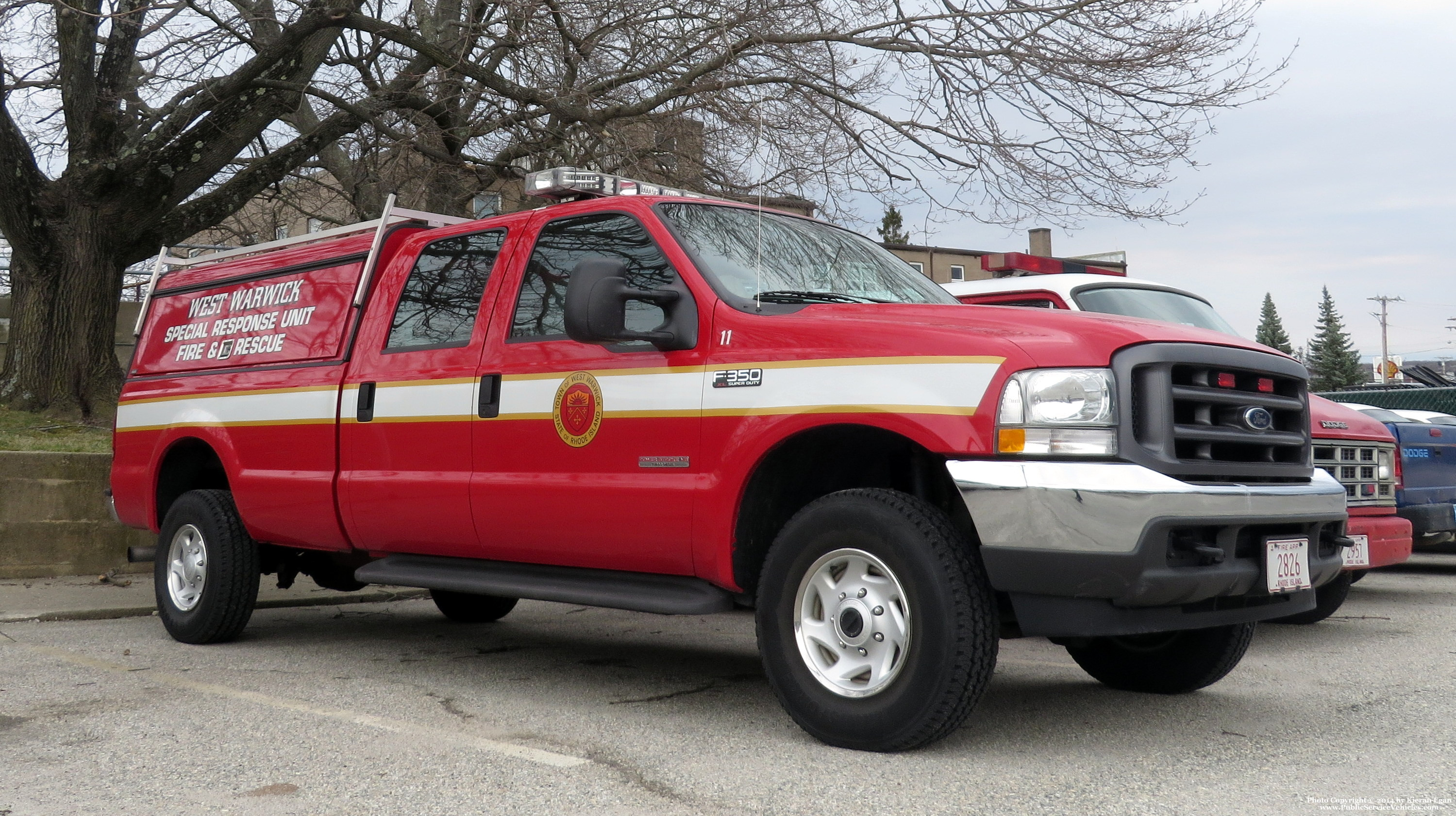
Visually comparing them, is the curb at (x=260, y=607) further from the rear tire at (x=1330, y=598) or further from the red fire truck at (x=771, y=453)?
the rear tire at (x=1330, y=598)

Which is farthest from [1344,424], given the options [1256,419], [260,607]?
[260,607]

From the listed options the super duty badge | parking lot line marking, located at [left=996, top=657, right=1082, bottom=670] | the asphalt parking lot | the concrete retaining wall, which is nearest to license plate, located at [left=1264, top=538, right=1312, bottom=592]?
the asphalt parking lot

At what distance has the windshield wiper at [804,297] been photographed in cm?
491

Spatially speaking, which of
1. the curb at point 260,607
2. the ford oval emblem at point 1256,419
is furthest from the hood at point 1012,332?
the curb at point 260,607

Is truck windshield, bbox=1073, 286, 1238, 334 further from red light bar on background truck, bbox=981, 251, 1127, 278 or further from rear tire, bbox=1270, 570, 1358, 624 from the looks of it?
rear tire, bbox=1270, 570, 1358, 624

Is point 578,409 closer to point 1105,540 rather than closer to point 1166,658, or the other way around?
point 1105,540

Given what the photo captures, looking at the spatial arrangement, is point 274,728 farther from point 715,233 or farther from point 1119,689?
A: point 1119,689

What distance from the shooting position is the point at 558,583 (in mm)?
5234

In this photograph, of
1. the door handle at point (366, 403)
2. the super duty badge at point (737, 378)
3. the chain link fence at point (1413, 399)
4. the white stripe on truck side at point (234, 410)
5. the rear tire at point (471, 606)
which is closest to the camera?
the super duty badge at point (737, 378)

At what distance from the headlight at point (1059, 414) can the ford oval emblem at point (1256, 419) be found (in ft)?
2.18

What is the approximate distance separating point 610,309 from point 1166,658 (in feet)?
8.79

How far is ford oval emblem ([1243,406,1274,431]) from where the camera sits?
4.32m

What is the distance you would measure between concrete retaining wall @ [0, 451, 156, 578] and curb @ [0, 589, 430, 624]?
40.6 inches

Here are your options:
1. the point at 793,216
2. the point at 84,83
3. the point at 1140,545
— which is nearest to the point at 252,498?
the point at 793,216
